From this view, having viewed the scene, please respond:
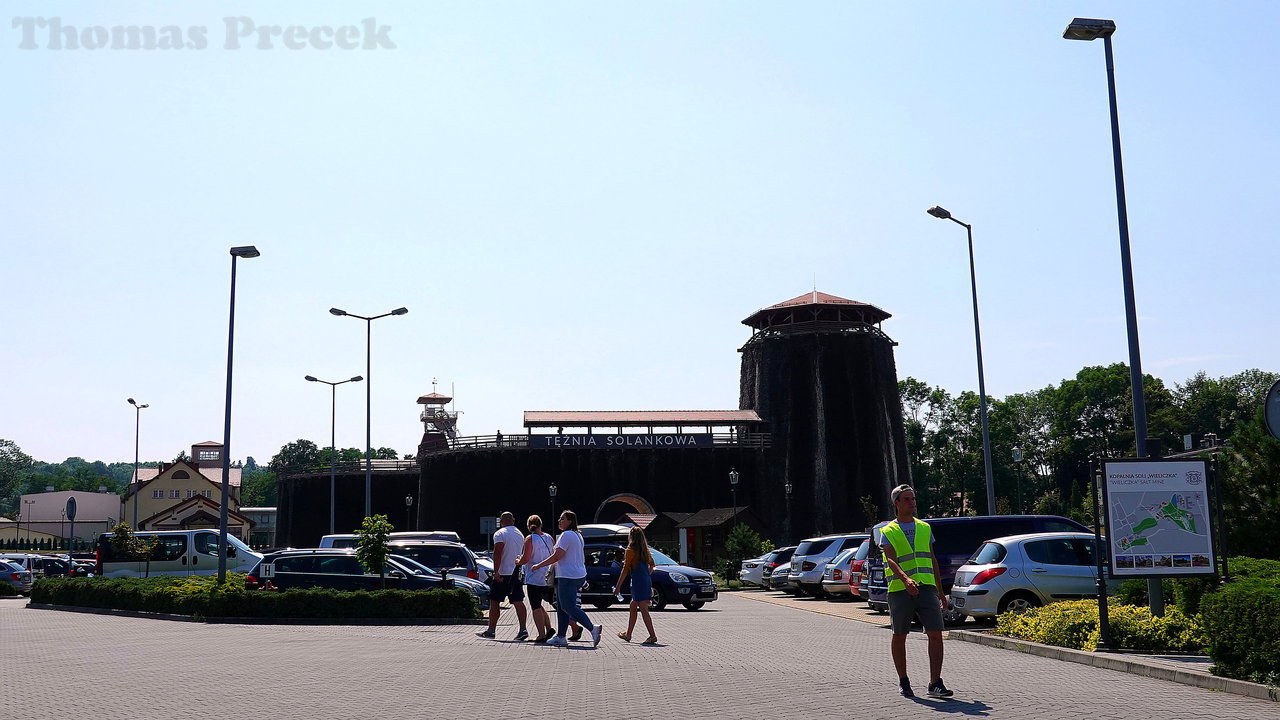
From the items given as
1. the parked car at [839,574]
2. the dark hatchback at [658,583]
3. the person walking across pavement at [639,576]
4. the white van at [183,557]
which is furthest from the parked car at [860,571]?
the white van at [183,557]

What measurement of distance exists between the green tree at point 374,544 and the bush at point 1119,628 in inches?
464

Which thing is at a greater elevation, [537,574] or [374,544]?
[374,544]

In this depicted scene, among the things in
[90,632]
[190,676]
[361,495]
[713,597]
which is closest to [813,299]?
[361,495]

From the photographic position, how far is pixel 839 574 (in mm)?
27406

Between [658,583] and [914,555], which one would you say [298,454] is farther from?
[914,555]

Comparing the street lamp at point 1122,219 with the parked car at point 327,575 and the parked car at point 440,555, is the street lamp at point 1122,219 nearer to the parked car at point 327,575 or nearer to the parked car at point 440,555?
the parked car at point 327,575

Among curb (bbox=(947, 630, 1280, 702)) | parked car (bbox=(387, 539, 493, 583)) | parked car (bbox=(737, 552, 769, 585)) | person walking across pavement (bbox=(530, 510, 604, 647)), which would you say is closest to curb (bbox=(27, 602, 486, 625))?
parked car (bbox=(387, 539, 493, 583))

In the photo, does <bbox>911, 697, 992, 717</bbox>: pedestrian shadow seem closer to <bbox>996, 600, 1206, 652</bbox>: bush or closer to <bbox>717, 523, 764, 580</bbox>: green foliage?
<bbox>996, 600, 1206, 652</bbox>: bush

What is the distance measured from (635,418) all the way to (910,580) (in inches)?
2093

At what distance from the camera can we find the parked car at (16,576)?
3711cm

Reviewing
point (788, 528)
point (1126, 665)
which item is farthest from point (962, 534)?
point (788, 528)

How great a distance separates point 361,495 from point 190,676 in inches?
2342

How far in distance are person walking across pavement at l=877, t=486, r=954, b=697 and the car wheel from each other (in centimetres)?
826

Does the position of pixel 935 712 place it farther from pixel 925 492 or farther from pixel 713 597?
pixel 925 492
